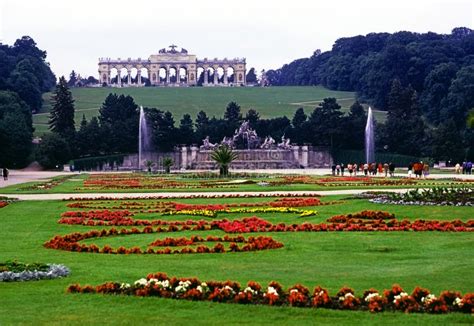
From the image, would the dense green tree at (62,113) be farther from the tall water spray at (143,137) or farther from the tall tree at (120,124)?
the tall water spray at (143,137)

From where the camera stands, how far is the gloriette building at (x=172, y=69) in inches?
7249

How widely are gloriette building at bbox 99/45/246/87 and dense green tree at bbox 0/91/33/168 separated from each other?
8946 centimetres

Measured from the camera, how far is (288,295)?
39.0 feet

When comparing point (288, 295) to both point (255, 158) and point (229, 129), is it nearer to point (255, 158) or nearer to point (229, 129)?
point (255, 158)

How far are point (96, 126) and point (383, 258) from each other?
85.2 metres

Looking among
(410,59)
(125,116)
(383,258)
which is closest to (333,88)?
(410,59)

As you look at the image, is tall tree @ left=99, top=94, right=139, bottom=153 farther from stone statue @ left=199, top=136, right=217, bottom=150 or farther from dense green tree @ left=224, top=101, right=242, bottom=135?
dense green tree @ left=224, top=101, right=242, bottom=135

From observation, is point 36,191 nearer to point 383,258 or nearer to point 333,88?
point 383,258

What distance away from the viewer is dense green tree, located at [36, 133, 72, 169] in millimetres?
88312

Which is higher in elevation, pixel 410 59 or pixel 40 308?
pixel 410 59

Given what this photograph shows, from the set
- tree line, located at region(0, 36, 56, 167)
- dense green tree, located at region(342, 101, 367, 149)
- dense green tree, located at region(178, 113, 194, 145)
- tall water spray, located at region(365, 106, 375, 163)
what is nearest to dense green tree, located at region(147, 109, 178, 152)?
dense green tree, located at region(178, 113, 194, 145)

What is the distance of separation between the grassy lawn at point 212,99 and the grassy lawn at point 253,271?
98011 mm

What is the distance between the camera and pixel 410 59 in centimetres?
12888

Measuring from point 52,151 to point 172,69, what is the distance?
10051 centimetres
